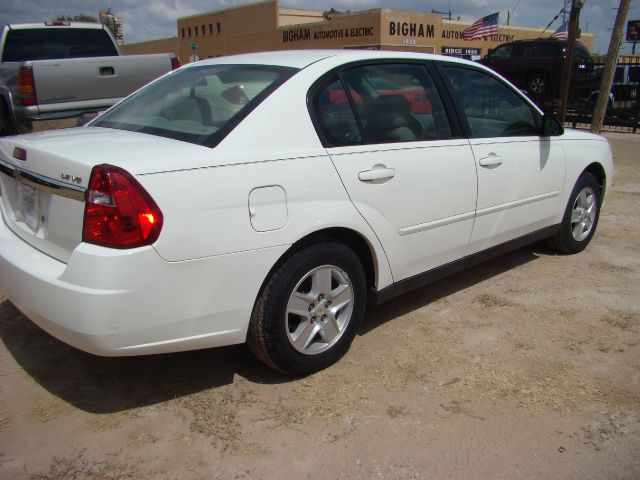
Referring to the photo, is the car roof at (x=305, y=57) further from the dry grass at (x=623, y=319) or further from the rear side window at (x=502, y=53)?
the rear side window at (x=502, y=53)

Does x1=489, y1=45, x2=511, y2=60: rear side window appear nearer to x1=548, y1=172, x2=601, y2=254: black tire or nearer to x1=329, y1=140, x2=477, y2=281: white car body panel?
x1=548, y1=172, x2=601, y2=254: black tire

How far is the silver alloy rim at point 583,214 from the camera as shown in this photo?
5059 mm

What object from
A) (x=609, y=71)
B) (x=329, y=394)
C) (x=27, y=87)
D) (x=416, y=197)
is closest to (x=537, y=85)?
(x=609, y=71)

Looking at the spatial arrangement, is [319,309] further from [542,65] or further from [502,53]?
[502,53]

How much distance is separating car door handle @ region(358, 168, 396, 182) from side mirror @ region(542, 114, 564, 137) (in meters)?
1.72

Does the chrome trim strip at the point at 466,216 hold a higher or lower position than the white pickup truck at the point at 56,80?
lower

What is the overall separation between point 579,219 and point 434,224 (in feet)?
7.09

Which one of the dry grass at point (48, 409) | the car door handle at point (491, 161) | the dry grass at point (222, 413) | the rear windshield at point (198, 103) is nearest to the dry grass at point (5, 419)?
the dry grass at point (48, 409)

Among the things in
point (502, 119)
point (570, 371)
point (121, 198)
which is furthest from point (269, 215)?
point (502, 119)

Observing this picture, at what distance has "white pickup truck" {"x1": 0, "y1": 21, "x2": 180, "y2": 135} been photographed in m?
7.12

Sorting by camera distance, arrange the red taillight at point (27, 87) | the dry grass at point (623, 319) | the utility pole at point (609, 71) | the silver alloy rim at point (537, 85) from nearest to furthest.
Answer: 1. the dry grass at point (623, 319)
2. the red taillight at point (27, 87)
3. the utility pole at point (609, 71)
4. the silver alloy rim at point (537, 85)

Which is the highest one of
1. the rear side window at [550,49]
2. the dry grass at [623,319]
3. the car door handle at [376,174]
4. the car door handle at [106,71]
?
the rear side window at [550,49]

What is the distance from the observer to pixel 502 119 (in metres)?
4.30

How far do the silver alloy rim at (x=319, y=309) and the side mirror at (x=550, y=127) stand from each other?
2.19 m
